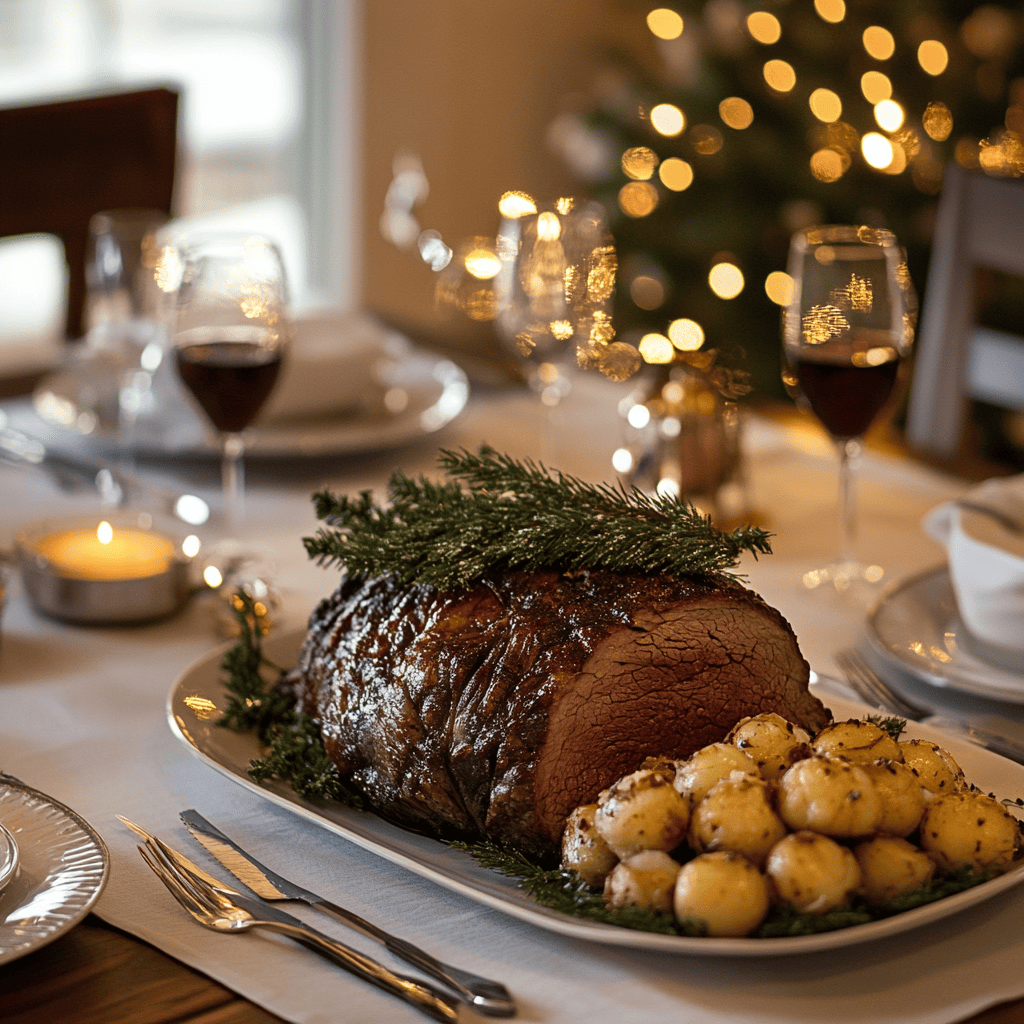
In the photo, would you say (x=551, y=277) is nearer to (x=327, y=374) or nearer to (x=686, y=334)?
(x=327, y=374)

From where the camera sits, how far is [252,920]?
760 mm

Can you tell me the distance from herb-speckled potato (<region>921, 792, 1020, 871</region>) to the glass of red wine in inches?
32.4

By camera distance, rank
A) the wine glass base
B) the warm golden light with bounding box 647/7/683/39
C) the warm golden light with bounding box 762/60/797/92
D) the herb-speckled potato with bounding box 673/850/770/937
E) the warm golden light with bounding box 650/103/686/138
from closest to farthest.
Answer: the herb-speckled potato with bounding box 673/850/770/937 < the wine glass base < the warm golden light with bounding box 762/60/797/92 < the warm golden light with bounding box 650/103/686/138 < the warm golden light with bounding box 647/7/683/39

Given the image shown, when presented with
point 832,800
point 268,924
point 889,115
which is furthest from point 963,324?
point 268,924

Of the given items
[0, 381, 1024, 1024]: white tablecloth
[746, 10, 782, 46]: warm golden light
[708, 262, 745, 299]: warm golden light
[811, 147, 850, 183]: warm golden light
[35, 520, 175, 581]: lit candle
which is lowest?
[0, 381, 1024, 1024]: white tablecloth

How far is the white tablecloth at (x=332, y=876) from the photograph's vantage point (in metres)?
0.71

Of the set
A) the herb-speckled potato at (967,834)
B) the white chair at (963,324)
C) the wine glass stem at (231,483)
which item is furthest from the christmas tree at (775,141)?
the herb-speckled potato at (967,834)

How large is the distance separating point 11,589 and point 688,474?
738 millimetres

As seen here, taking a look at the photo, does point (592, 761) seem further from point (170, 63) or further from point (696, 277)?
point (170, 63)

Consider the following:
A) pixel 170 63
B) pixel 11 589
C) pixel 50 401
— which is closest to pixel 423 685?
pixel 11 589

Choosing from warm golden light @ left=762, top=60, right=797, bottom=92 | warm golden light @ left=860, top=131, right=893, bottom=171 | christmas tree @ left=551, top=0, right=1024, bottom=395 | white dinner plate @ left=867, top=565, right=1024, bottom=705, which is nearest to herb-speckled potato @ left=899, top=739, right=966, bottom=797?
white dinner plate @ left=867, top=565, right=1024, bottom=705

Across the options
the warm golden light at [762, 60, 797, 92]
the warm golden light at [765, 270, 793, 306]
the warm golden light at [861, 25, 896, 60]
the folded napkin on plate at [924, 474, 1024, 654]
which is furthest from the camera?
the warm golden light at [765, 270, 793, 306]

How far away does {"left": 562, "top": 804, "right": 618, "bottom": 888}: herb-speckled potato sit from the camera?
0.75m

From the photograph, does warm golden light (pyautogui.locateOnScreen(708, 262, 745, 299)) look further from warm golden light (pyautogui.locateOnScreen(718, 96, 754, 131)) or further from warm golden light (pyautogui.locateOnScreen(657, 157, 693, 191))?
warm golden light (pyautogui.locateOnScreen(718, 96, 754, 131))
